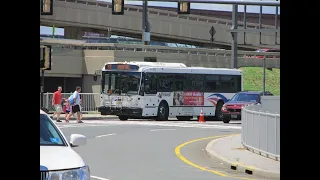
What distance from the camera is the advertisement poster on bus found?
38.8 meters

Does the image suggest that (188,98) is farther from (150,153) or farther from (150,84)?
(150,153)

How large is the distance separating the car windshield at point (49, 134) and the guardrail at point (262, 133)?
7.99 metres

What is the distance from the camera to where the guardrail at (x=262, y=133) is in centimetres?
1662

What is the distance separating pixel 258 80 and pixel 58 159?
60688 millimetres

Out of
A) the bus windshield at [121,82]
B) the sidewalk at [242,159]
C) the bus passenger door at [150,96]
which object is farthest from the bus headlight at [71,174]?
the bus windshield at [121,82]

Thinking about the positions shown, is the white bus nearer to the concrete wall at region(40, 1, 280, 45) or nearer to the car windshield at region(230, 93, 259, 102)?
the car windshield at region(230, 93, 259, 102)

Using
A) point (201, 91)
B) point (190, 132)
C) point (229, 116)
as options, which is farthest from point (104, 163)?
point (201, 91)

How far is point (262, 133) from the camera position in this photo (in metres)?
17.9

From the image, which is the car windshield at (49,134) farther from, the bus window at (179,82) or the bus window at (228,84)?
the bus window at (228,84)

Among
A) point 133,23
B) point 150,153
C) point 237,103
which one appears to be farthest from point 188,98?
point 133,23

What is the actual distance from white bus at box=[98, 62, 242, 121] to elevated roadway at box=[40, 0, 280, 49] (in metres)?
26.9
